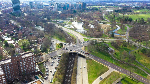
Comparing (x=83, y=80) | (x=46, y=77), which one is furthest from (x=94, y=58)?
(x=46, y=77)

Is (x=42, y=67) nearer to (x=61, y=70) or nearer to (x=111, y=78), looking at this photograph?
(x=61, y=70)

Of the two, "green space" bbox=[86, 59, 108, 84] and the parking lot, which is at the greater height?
the parking lot

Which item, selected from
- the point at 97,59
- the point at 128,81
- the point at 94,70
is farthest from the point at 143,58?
the point at 94,70

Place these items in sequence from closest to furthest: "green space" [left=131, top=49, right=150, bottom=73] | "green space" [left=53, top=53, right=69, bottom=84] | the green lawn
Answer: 1. the green lawn
2. "green space" [left=53, top=53, right=69, bottom=84]
3. "green space" [left=131, top=49, right=150, bottom=73]

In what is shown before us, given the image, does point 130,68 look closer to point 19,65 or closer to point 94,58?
point 94,58

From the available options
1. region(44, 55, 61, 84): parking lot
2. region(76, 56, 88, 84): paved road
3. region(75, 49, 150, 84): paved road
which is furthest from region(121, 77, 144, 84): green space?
region(44, 55, 61, 84): parking lot

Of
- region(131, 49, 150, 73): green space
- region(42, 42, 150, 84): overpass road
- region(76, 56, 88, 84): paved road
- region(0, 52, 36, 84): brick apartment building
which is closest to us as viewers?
region(0, 52, 36, 84): brick apartment building

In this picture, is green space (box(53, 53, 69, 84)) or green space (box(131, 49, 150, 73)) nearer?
green space (box(53, 53, 69, 84))

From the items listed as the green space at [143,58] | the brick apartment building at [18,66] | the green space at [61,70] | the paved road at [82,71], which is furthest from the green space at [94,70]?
the brick apartment building at [18,66]

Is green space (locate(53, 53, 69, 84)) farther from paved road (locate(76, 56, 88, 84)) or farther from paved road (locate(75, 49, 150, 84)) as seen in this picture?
paved road (locate(75, 49, 150, 84))
